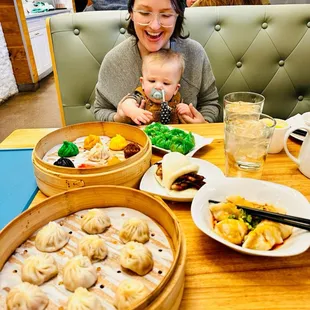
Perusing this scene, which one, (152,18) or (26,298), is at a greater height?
(152,18)

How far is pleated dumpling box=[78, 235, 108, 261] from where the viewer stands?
27.6 inches

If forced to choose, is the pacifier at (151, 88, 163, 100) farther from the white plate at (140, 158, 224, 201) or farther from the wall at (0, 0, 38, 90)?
the wall at (0, 0, 38, 90)

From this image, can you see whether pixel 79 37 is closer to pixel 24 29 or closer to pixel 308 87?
pixel 308 87

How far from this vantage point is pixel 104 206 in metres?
0.86

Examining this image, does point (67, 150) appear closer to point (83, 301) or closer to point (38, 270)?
point (38, 270)

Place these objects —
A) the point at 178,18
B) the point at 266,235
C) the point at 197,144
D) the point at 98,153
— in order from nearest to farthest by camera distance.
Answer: the point at 266,235 → the point at 98,153 → the point at 197,144 → the point at 178,18

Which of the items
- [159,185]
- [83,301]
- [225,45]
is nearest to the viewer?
[83,301]

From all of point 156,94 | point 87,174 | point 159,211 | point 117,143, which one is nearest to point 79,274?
point 159,211

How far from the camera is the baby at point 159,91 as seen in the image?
153 cm

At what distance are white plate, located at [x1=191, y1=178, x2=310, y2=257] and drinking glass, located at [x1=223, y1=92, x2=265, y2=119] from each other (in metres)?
0.43

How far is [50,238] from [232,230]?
0.43 meters

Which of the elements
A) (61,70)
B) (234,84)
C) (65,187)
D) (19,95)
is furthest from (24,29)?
(65,187)

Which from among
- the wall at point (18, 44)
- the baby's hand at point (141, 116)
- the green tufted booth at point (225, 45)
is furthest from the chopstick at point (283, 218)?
the wall at point (18, 44)

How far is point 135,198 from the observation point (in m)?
0.82
